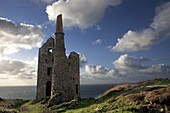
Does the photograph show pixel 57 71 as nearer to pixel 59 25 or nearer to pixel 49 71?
pixel 49 71

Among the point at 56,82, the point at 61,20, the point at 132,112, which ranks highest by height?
the point at 61,20

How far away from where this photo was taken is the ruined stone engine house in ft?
143

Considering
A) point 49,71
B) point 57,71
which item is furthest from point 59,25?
point 49,71

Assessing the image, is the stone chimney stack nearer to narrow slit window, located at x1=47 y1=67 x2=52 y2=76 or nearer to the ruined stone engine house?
the ruined stone engine house

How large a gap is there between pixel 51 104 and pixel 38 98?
1096cm

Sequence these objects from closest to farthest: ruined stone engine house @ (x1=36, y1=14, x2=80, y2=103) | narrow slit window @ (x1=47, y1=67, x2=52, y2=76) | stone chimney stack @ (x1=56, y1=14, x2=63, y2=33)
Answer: ruined stone engine house @ (x1=36, y1=14, x2=80, y2=103), stone chimney stack @ (x1=56, y1=14, x2=63, y2=33), narrow slit window @ (x1=47, y1=67, x2=52, y2=76)

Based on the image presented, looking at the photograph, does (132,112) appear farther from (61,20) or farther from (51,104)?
(61,20)

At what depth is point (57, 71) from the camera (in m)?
43.9

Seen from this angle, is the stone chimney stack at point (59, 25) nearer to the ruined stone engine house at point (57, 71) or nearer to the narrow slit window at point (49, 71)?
the ruined stone engine house at point (57, 71)

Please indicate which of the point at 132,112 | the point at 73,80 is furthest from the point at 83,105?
the point at 73,80

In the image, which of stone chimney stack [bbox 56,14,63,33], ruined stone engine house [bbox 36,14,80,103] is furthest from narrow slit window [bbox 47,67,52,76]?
stone chimney stack [bbox 56,14,63,33]

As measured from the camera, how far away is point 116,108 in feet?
94.2

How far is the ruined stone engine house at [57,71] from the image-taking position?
4372 centimetres

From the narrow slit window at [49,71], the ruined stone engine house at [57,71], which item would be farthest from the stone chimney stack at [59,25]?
the narrow slit window at [49,71]
